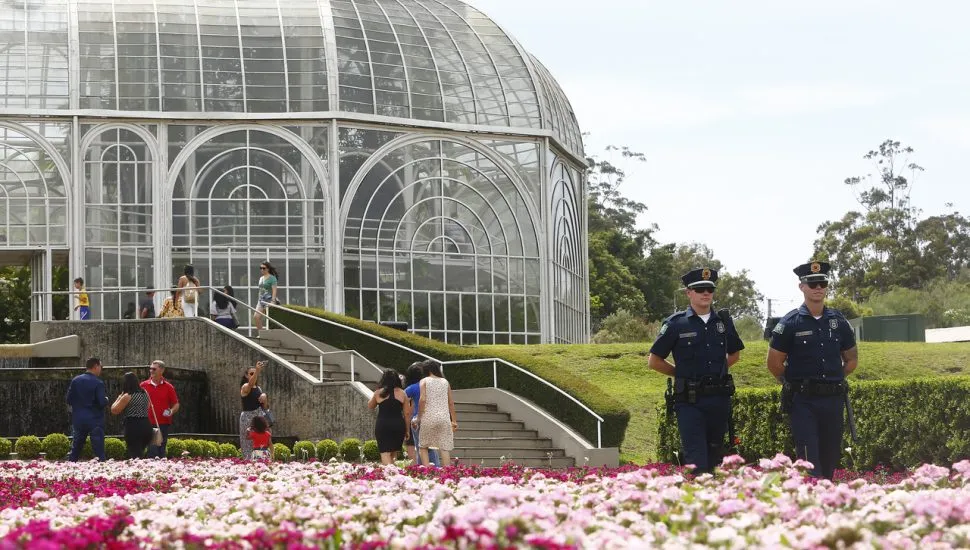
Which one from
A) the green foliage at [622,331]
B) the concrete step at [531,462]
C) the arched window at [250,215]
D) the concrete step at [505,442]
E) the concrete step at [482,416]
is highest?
the arched window at [250,215]

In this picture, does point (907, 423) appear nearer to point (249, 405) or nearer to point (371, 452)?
point (371, 452)

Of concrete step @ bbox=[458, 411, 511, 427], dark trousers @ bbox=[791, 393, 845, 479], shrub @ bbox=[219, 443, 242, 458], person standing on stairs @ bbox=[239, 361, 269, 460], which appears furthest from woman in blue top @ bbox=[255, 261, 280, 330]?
dark trousers @ bbox=[791, 393, 845, 479]

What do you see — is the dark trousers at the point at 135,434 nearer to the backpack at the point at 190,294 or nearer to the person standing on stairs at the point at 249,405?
the person standing on stairs at the point at 249,405

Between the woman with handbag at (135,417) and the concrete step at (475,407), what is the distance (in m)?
6.22

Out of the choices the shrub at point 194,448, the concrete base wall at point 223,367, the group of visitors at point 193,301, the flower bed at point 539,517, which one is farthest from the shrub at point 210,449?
the flower bed at point 539,517

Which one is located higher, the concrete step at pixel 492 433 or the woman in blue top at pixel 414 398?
the woman in blue top at pixel 414 398

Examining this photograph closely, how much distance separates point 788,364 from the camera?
1024cm

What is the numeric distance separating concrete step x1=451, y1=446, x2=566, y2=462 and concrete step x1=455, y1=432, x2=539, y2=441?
0.50 metres

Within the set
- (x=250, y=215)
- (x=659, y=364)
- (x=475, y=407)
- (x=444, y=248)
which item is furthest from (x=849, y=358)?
(x=444, y=248)

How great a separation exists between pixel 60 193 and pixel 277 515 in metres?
25.6

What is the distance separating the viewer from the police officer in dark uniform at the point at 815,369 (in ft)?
33.0

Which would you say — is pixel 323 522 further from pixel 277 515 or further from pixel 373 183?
pixel 373 183

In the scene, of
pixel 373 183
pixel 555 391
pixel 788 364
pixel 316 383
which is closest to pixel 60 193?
pixel 373 183

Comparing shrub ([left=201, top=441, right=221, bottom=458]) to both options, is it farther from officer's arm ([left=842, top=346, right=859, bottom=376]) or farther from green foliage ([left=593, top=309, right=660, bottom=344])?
green foliage ([left=593, top=309, right=660, bottom=344])
